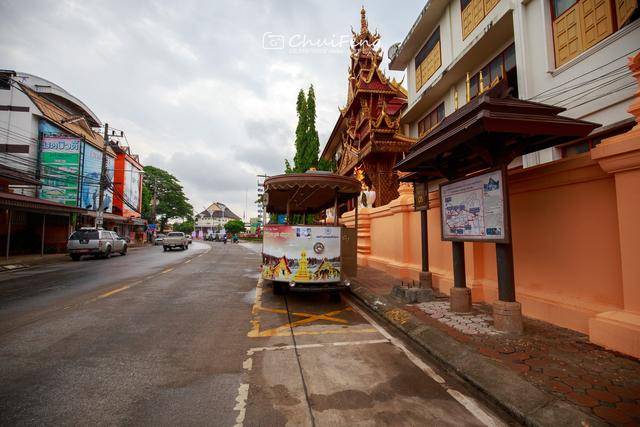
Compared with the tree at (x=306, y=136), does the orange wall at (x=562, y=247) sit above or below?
below

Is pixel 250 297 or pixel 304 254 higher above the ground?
pixel 304 254

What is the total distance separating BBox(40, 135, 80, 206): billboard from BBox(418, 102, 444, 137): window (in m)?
27.6

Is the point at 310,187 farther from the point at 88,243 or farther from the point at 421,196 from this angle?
the point at 88,243

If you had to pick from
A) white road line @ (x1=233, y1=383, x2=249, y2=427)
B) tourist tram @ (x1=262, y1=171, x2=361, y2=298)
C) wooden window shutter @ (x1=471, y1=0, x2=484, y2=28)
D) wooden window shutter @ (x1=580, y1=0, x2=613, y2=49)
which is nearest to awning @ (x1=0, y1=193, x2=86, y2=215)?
tourist tram @ (x1=262, y1=171, x2=361, y2=298)

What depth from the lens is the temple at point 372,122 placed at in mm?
14156

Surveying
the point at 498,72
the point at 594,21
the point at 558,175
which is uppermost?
the point at 498,72

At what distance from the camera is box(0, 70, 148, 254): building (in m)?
21.8

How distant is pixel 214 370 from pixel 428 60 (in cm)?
1432

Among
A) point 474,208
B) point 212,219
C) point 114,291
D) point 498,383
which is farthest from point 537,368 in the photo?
point 212,219

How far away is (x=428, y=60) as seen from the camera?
13625mm

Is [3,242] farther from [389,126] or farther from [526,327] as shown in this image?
[526,327]

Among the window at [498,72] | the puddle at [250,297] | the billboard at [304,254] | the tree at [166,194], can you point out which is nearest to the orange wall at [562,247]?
the billboard at [304,254]

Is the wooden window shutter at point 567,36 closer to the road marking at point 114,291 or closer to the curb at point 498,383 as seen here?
the curb at point 498,383

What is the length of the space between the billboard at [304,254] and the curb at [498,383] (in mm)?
2329
